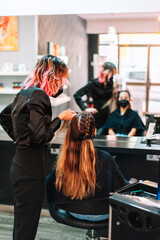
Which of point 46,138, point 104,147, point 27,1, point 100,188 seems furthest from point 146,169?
point 27,1

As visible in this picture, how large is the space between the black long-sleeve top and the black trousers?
0.07m

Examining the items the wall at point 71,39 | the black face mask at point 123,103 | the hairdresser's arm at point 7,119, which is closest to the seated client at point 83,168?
the hairdresser's arm at point 7,119

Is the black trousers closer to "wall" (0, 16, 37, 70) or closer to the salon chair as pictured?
the salon chair

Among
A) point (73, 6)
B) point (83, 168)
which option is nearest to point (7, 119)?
point (83, 168)

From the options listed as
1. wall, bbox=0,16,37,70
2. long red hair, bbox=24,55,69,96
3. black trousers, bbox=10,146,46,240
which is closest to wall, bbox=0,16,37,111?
wall, bbox=0,16,37,70

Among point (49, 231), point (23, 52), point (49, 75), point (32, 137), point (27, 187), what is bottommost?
point (49, 231)

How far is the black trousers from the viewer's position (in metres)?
1.91

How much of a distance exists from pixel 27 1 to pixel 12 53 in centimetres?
222

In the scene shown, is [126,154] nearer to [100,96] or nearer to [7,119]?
[7,119]

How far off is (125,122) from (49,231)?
143 cm

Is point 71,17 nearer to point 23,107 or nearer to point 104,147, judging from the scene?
point 104,147

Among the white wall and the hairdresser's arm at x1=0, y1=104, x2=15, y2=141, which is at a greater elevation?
the white wall

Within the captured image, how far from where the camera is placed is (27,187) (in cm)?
191

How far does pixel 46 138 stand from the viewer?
74.4 inches
